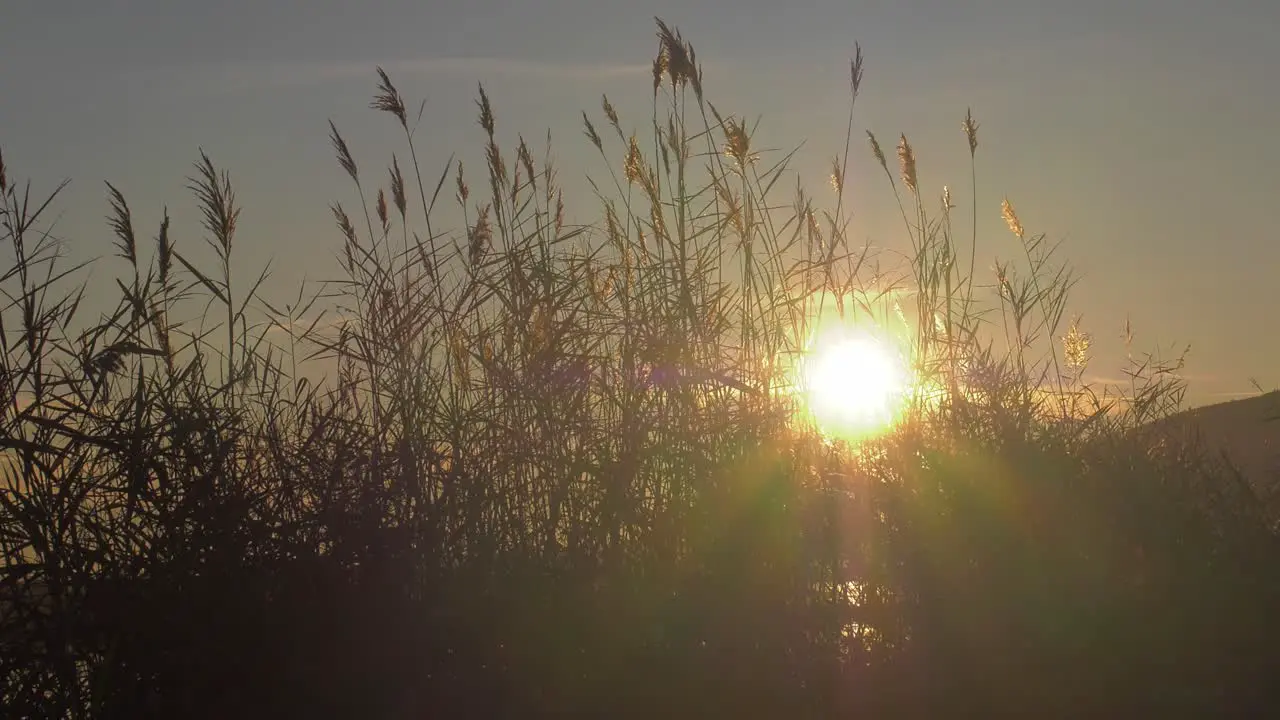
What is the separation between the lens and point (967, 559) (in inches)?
136

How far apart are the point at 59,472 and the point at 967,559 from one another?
8.19 ft

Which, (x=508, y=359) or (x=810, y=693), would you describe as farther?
(x=508, y=359)

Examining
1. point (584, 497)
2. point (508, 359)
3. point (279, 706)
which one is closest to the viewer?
point (279, 706)

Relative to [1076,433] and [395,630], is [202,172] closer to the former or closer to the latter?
[395,630]

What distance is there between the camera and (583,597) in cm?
300

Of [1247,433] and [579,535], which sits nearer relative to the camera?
[579,535]

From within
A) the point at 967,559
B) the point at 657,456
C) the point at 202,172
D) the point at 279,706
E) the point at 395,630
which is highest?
the point at 202,172

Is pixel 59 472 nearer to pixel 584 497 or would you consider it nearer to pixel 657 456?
pixel 584 497

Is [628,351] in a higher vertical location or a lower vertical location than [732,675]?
higher

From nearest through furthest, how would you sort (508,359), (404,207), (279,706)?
(279,706), (508,359), (404,207)

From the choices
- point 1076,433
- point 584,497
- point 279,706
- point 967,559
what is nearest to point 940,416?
point 1076,433

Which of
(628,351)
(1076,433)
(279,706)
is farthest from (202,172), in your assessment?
(1076,433)

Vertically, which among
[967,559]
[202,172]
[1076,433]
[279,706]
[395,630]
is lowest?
[279,706]

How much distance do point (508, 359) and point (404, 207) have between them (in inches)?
31.6
